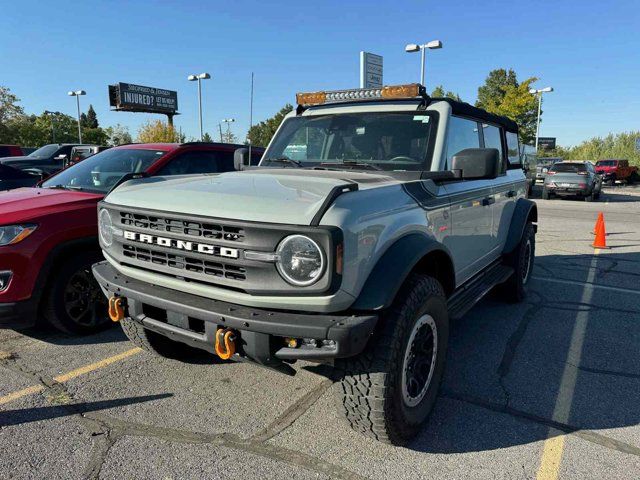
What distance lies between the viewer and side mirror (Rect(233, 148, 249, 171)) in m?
4.53

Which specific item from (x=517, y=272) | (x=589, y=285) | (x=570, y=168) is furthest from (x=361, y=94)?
(x=570, y=168)

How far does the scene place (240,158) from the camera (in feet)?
15.0

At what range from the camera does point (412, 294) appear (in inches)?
105

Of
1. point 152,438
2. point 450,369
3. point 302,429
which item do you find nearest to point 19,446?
point 152,438

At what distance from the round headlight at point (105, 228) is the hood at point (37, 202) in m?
1.05

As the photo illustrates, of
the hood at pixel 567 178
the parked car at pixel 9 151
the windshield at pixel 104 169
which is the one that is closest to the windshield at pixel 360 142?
the windshield at pixel 104 169

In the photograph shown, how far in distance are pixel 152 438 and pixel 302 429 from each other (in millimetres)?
892

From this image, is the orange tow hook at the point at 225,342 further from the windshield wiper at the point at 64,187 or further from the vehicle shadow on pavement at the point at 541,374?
the windshield wiper at the point at 64,187

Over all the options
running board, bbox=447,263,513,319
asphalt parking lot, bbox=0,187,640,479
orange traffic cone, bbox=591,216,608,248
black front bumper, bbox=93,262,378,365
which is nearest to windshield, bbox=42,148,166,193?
asphalt parking lot, bbox=0,187,640,479

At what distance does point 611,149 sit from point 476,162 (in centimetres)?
4961

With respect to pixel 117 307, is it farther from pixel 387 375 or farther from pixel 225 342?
pixel 387 375

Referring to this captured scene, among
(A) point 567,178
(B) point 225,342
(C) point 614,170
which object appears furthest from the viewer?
(C) point 614,170

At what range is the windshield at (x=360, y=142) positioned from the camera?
353cm

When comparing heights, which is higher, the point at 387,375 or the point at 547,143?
the point at 547,143
